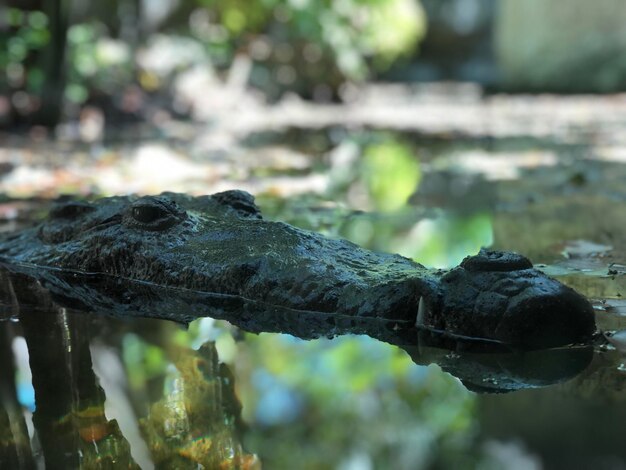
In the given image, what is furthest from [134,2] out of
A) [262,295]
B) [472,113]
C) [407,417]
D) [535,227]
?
[407,417]

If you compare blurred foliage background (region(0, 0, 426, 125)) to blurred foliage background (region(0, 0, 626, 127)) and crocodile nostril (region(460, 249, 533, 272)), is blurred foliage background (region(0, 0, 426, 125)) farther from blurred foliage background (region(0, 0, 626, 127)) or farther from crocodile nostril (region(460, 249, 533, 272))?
crocodile nostril (region(460, 249, 533, 272))

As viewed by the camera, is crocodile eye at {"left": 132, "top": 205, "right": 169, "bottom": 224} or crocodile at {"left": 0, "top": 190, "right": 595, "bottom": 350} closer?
crocodile at {"left": 0, "top": 190, "right": 595, "bottom": 350}

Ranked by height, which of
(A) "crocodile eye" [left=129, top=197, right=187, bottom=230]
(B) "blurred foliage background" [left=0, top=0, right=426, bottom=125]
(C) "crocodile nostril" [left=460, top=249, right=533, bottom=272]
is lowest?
(C) "crocodile nostril" [left=460, top=249, right=533, bottom=272]

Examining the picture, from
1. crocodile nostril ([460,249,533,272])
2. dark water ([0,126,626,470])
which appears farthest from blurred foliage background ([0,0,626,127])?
crocodile nostril ([460,249,533,272])

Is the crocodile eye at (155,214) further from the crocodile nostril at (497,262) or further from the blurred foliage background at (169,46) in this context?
the blurred foliage background at (169,46)

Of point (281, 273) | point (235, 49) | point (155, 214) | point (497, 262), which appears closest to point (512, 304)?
point (497, 262)

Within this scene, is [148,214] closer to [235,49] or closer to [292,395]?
[292,395]
